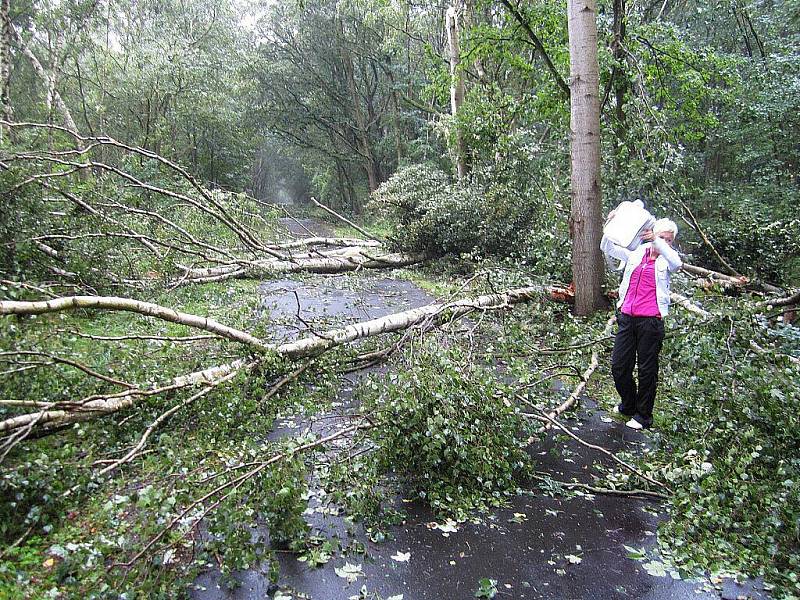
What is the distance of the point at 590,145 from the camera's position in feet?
22.4

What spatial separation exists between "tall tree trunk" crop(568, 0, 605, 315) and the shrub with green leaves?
3461mm

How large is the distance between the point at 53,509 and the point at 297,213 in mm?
28996

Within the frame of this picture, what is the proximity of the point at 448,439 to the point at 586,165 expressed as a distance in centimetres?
469

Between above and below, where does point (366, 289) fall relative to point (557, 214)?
below

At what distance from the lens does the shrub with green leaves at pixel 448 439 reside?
136 inches

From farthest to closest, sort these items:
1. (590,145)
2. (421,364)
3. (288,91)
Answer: (288,91) < (590,145) < (421,364)

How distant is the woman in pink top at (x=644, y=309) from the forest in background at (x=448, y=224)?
0.27 m

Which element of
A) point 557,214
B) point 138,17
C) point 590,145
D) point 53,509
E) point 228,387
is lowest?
point 53,509

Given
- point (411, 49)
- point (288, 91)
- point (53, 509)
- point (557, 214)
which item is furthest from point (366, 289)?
point (288, 91)

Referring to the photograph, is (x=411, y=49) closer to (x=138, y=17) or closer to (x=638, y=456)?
(x=138, y=17)

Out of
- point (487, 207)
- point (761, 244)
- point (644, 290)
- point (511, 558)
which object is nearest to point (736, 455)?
point (644, 290)

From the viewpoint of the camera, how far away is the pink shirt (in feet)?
13.9

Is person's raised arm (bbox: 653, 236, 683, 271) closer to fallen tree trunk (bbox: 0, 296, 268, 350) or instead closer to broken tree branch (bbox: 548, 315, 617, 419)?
broken tree branch (bbox: 548, 315, 617, 419)

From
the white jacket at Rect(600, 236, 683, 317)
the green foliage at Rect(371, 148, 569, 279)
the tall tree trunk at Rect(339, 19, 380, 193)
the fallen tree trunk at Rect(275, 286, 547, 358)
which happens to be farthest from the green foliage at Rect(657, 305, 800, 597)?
the tall tree trunk at Rect(339, 19, 380, 193)
